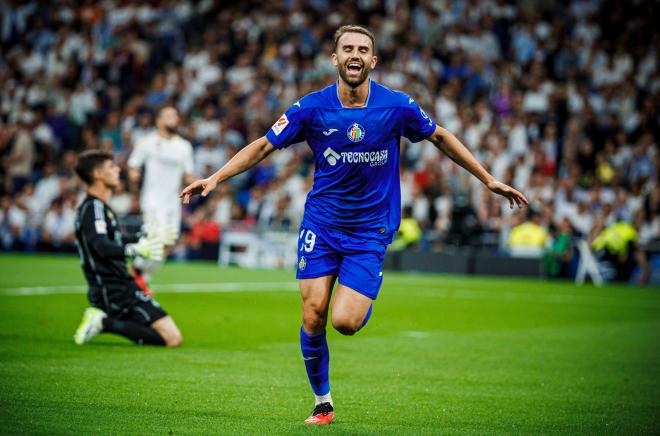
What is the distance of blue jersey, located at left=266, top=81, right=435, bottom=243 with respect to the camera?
701cm

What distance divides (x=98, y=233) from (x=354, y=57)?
4372mm

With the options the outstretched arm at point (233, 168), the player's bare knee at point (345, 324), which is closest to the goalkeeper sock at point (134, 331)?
the outstretched arm at point (233, 168)

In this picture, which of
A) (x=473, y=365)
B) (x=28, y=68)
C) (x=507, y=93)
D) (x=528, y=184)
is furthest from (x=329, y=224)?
(x=28, y=68)

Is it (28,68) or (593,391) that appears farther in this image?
(28,68)

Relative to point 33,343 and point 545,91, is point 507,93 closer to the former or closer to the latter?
point 545,91

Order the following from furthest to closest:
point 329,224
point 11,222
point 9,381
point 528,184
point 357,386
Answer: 1. point 11,222
2. point 528,184
3. point 357,386
4. point 9,381
5. point 329,224

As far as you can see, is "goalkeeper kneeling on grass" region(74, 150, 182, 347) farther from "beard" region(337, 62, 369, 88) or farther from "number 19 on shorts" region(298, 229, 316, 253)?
"beard" region(337, 62, 369, 88)

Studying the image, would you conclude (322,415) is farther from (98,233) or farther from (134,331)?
(98,233)

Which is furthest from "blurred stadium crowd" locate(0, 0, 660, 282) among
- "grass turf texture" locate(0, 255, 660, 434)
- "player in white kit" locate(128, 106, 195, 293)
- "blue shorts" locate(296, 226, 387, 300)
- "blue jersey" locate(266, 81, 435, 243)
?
"blue shorts" locate(296, 226, 387, 300)

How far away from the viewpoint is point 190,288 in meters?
17.9

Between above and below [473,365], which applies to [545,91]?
above

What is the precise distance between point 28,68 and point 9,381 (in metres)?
25.7

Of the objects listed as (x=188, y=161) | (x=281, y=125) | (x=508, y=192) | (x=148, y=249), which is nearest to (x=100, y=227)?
(x=148, y=249)

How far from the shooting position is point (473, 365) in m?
10.1
